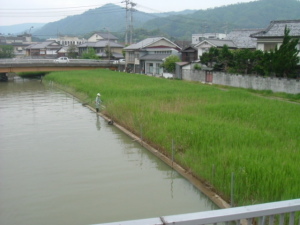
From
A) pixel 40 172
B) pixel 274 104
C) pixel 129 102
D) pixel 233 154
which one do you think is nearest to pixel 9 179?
pixel 40 172

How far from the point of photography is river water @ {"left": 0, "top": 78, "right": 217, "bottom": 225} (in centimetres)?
630

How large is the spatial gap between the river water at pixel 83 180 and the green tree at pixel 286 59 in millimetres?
11866

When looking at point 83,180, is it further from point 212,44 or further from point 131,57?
point 131,57

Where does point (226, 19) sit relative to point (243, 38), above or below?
above

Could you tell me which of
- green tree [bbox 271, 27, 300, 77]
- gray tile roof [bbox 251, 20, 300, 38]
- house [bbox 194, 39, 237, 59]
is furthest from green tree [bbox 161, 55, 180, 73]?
green tree [bbox 271, 27, 300, 77]

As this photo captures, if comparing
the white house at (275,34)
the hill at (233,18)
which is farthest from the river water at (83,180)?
the hill at (233,18)

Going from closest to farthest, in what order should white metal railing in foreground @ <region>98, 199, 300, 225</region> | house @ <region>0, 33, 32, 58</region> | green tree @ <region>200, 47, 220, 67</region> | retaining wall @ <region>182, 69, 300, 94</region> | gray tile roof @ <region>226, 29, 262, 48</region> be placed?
white metal railing in foreground @ <region>98, 199, 300, 225</region> < retaining wall @ <region>182, 69, 300, 94</region> < green tree @ <region>200, 47, 220, 67</region> < gray tile roof @ <region>226, 29, 262, 48</region> < house @ <region>0, 33, 32, 58</region>

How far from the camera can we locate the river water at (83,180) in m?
6.30

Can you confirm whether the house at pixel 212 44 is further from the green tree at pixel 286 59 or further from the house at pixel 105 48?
the house at pixel 105 48

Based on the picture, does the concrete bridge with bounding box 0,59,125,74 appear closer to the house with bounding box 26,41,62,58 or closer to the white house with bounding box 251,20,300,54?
the white house with bounding box 251,20,300,54

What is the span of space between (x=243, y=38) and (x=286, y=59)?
1415 centimetres

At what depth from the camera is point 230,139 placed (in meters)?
8.39

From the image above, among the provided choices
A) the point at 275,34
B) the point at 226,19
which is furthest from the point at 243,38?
the point at 226,19

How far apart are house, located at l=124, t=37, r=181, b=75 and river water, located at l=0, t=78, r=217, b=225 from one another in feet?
84.2
